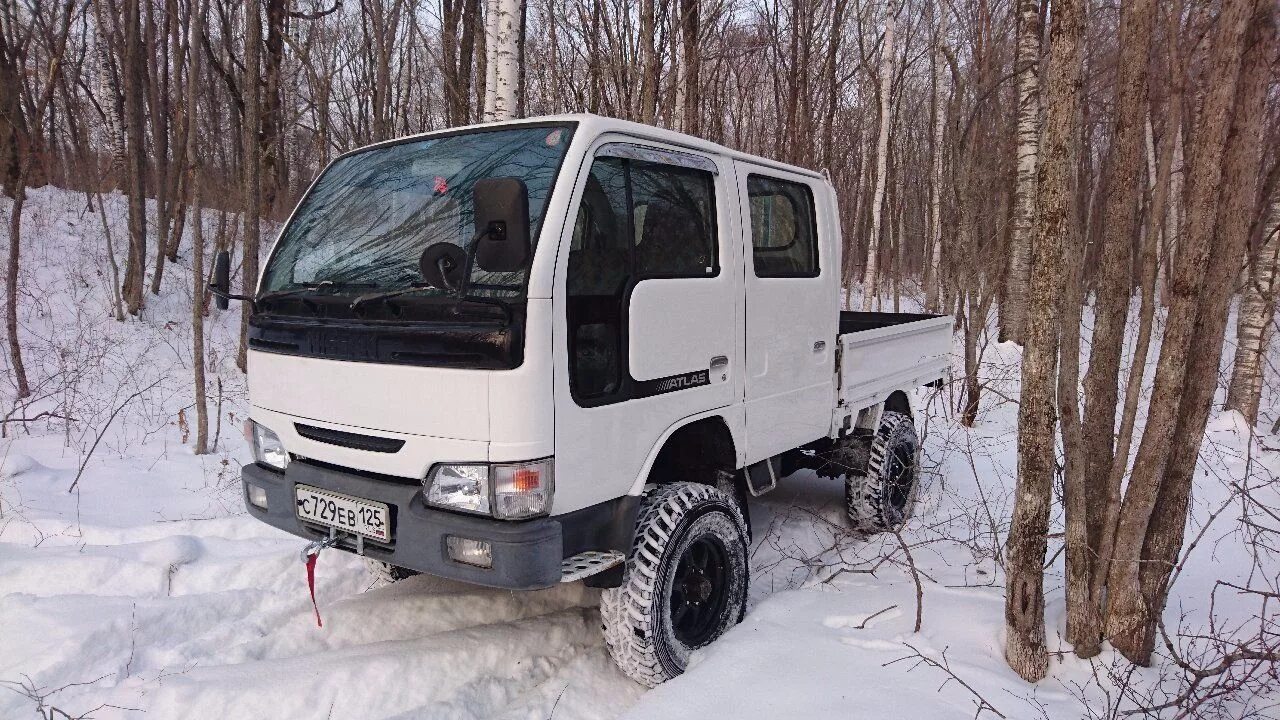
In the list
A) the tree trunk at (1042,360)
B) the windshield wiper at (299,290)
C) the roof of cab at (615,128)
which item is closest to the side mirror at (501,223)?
the roof of cab at (615,128)

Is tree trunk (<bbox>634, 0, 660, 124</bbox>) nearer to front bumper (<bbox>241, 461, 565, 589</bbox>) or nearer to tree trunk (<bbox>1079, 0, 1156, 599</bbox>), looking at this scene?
tree trunk (<bbox>1079, 0, 1156, 599</bbox>)

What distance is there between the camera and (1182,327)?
2.61 meters

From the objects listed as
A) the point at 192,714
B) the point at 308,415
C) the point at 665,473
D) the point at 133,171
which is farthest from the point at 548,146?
the point at 133,171

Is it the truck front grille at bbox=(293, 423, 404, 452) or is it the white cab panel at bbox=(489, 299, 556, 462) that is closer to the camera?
the white cab panel at bbox=(489, 299, 556, 462)

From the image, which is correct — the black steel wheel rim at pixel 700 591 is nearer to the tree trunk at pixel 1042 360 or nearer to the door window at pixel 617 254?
the door window at pixel 617 254

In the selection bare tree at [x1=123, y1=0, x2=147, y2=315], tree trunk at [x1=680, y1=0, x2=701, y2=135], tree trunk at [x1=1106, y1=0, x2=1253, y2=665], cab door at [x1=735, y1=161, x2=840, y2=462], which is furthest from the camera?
bare tree at [x1=123, y1=0, x2=147, y2=315]

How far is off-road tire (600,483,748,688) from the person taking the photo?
2791 millimetres

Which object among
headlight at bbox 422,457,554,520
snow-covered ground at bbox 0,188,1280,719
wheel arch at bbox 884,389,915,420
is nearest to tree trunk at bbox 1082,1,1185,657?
snow-covered ground at bbox 0,188,1280,719

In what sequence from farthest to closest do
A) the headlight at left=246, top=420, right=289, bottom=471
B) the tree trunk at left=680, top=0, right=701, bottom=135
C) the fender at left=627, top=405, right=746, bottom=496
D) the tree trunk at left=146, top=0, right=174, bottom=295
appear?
the tree trunk at left=146, top=0, right=174, bottom=295 → the tree trunk at left=680, top=0, right=701, bottom=135 → the headlight at left=246, top=420, right=289, bottom=471 → the fender at left=627, top=405, right=746, bottom=496

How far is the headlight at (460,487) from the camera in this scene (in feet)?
7.97

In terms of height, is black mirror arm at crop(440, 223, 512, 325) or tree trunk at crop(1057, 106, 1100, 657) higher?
black mirror arm at crop(440, 223, 512, 325)

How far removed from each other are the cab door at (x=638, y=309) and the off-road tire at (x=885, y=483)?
5.71ft

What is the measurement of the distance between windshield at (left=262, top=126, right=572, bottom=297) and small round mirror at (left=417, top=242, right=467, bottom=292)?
5.4 inches

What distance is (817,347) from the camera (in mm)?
4098
